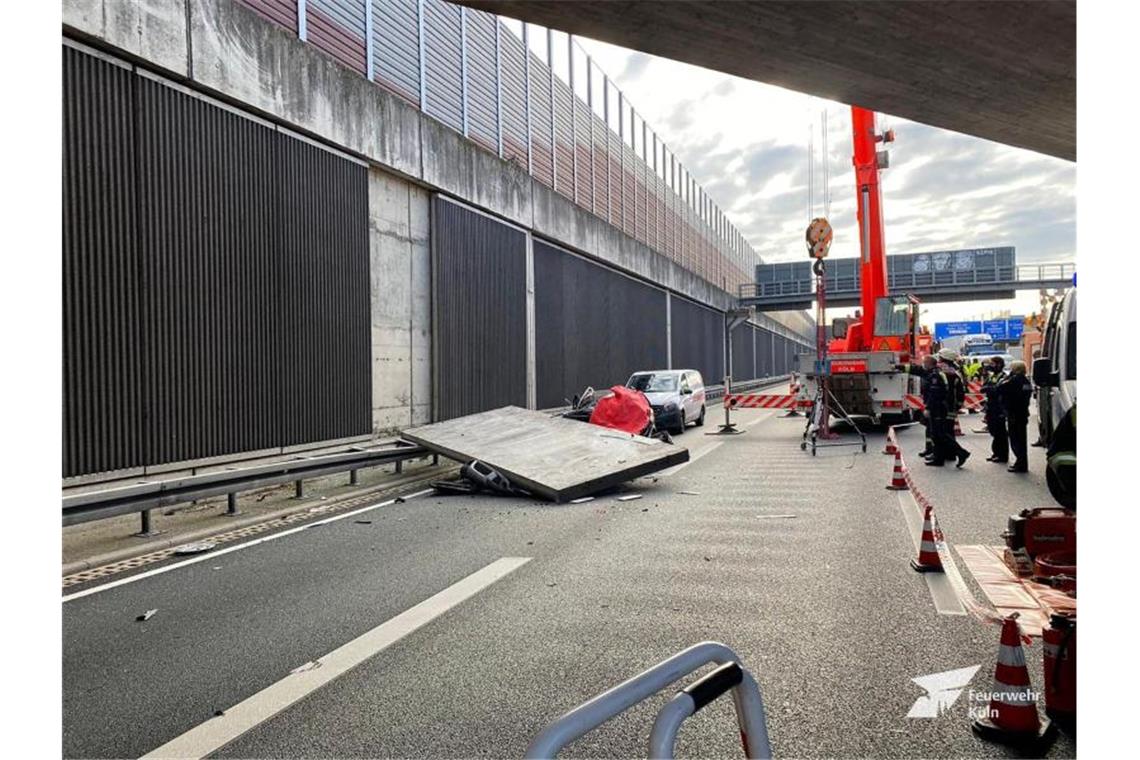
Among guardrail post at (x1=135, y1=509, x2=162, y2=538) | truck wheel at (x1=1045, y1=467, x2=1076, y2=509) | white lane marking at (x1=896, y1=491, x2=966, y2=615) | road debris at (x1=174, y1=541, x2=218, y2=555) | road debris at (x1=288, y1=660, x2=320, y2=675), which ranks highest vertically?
truck wheel at (x1=1045, y1=467, x2=1076, y2=509)

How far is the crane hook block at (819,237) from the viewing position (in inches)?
612

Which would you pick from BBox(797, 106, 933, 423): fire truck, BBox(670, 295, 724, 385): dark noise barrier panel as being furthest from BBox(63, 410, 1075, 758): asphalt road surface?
BBox(670, 295, 724, 385): dark noise barrier panel

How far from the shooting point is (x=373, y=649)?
444 cm

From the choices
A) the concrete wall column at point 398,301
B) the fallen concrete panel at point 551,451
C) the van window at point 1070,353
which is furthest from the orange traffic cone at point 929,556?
the concrete wall column at point 398,301

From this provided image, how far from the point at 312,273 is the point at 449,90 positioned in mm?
7199

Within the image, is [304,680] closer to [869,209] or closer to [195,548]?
[195,548]

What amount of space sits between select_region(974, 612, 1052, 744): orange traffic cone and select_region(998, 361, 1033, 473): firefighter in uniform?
9846 millimetres

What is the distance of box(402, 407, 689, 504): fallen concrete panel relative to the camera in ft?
32.3

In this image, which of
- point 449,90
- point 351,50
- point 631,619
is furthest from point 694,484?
point 449,90

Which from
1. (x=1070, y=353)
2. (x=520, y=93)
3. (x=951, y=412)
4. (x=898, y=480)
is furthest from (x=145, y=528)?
(x=520, y=93)

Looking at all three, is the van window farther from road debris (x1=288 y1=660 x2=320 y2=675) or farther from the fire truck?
road debris (x1=288 y1=660 x2=320 y2=675)

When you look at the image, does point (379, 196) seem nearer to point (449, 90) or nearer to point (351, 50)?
point (351, 50)

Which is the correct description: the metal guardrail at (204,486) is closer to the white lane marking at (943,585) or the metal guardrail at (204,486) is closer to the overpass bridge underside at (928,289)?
the white lane marking at (943,585)

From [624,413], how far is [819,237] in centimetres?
566
